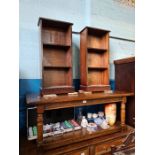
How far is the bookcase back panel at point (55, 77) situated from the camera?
171 centimetres

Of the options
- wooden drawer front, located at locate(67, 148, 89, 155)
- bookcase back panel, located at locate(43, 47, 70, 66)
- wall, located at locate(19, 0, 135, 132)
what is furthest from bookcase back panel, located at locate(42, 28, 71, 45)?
wooden drawer front, located at locate(67, 148, 89, 155)

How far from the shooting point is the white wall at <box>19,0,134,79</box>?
70.2 inches

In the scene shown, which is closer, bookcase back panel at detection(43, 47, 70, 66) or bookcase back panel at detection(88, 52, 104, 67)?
bookcase back panel at detection(43, 47, 70, 66)

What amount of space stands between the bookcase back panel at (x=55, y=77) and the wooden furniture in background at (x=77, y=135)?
0.94ft

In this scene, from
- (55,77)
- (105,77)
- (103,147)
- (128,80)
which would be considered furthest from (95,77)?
(103,147)

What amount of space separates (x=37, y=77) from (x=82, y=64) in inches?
24.4

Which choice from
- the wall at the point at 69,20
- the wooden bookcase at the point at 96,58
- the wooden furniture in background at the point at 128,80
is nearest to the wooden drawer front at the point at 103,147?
the wooden furniture in background at the point at 128,80

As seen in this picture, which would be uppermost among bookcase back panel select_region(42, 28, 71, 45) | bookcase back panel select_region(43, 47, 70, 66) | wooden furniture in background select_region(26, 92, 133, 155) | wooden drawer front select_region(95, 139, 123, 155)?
bookcase back panel select_region(42, 28, 71, 45)

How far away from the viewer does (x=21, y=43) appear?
1760 mm

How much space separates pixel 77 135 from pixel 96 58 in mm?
1088

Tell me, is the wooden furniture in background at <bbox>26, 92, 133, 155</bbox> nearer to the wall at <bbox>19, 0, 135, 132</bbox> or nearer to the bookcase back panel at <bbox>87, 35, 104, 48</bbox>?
the wall at <bbox>19, 0, 135, 132</bbox>

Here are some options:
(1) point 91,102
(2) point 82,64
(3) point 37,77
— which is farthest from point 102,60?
(3) point 37,77

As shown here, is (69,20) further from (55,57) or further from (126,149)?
(126,149)
